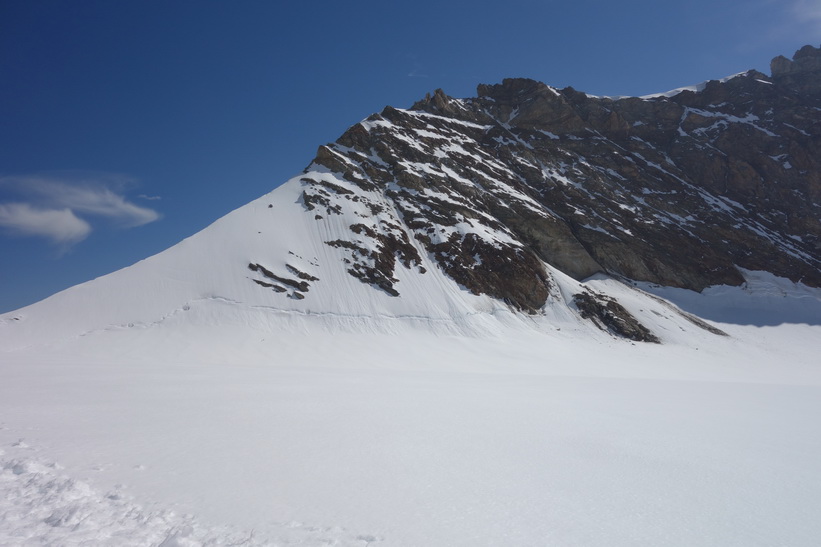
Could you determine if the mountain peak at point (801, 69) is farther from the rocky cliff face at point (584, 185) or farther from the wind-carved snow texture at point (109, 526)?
the wind-carved snow texture at point (109, 526)

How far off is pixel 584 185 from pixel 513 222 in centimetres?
1896

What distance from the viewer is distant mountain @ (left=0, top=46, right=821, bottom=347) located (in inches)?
1114

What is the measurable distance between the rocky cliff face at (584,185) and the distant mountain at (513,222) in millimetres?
280

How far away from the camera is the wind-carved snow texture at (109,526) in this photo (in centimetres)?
379

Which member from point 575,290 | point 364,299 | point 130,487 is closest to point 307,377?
point 130,487

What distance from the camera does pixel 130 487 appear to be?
15.5 feet

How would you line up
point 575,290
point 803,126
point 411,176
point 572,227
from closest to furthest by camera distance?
point 575,290 → point 411,176 → point 572,227 → point 803,126

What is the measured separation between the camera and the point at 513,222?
156 feet

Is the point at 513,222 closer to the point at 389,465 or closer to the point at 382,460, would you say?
the point at 382,460

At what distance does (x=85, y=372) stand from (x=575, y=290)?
3688cm

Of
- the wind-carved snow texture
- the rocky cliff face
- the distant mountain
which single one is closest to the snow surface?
the wind-carved snow texture

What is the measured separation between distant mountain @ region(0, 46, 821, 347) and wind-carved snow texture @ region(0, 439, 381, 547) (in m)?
21.7

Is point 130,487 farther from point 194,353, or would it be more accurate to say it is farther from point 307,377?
point 194,353

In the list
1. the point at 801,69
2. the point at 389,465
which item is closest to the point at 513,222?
the point at 389,465
